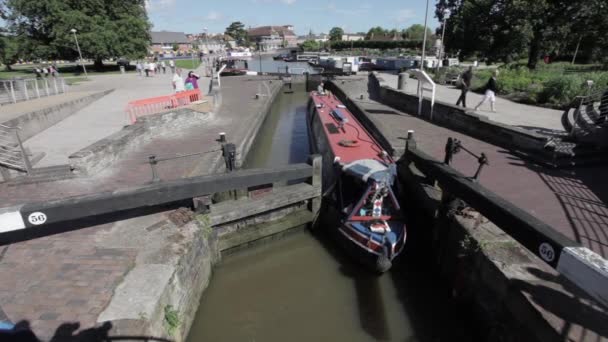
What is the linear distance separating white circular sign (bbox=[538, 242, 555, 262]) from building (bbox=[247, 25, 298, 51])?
485 feet

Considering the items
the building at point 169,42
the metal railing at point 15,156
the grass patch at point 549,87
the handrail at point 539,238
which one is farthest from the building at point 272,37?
the handrail at point 539,238

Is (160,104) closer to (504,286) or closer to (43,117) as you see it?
(43,117)

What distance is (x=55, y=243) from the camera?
5477 mm

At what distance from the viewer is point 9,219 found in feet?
14.6

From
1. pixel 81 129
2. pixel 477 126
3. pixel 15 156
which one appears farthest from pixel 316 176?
pixel 81 129

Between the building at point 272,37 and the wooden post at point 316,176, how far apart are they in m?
143

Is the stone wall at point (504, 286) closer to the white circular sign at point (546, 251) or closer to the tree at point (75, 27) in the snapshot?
the white circular sign at point (546, 251)

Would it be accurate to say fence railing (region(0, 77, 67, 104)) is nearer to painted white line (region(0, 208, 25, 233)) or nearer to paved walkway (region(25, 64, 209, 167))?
paved walkway (region(25, 64, 209, 167))

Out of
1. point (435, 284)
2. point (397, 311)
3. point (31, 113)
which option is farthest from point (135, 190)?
point (31, 113)

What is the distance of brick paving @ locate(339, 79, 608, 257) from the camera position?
5.75 meters

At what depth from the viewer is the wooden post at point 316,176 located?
8148mm

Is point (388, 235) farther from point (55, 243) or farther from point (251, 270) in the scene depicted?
point (55, 243)

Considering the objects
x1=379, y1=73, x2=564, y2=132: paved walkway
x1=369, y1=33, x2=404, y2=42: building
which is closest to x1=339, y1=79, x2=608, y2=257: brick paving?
x1=379, y1=73, x2=564, y2=132: paved walkway

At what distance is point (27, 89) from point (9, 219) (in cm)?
1598
